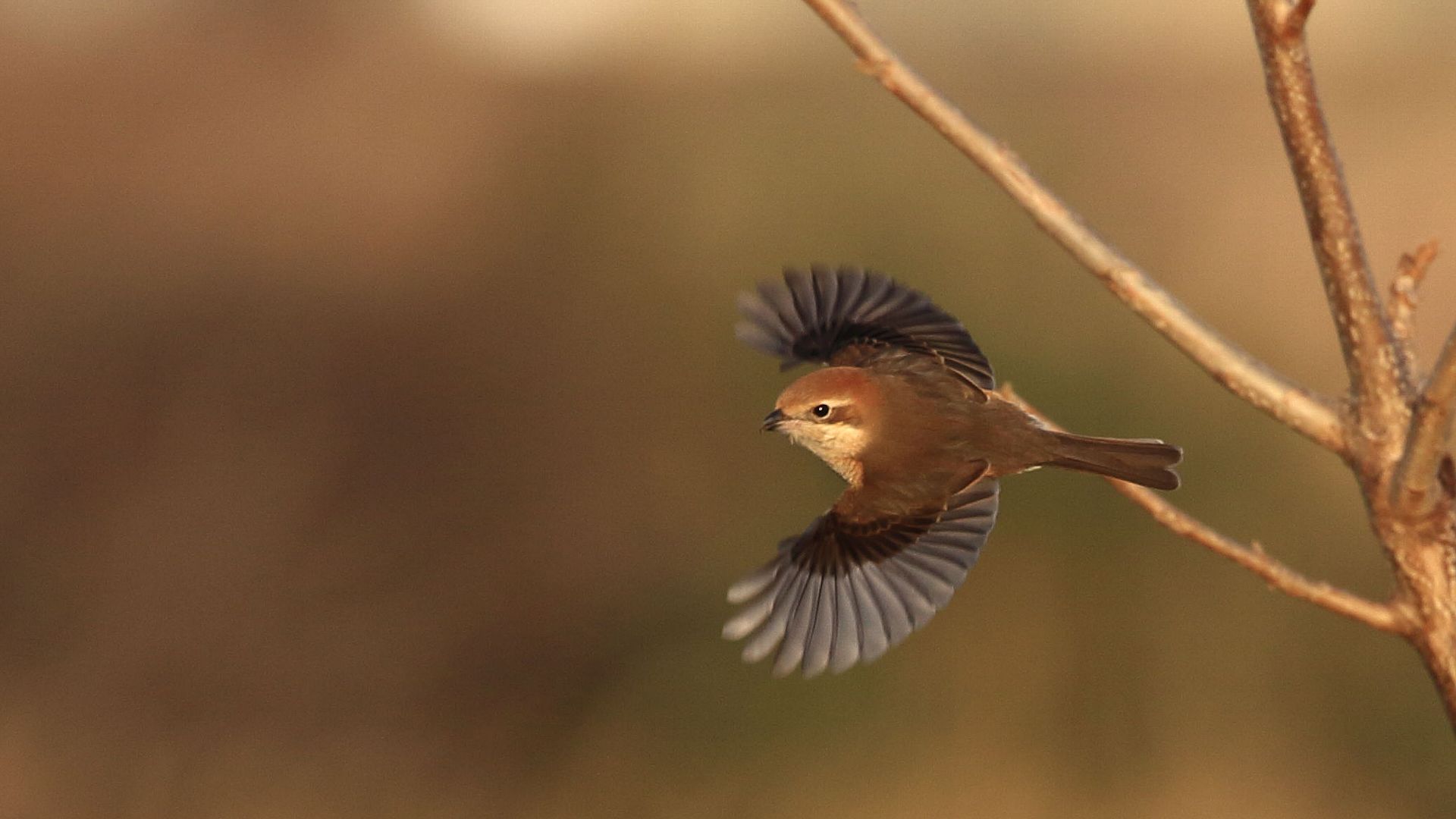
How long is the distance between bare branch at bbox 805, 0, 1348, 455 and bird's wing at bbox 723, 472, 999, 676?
2.98 ft

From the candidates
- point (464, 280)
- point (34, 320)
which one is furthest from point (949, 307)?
point (34, 320)

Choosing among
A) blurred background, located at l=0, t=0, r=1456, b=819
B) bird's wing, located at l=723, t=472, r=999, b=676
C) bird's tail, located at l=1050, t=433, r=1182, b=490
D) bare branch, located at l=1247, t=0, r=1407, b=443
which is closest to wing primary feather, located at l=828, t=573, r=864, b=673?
bird's wing, located at l=723, t=472, r=999, b=676

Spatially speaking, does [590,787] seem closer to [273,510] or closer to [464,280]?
[273,510]

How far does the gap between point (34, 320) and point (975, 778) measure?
4546mm

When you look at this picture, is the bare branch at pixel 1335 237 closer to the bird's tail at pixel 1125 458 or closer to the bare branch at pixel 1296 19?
the bare branch at pixel 1296 19

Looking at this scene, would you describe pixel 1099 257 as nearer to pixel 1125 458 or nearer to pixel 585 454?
pixel 1125 458

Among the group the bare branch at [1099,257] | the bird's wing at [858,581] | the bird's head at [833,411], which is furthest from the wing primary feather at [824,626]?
the bare branch at [1099,257]

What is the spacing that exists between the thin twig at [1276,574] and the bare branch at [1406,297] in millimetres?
263

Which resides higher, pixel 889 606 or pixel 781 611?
pixel 889 606

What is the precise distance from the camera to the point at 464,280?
21.3 ft

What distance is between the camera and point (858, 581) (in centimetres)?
257

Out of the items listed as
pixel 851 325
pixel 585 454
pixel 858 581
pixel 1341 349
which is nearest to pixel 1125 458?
pixel 858 581

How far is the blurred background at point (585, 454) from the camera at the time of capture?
5.47 meters

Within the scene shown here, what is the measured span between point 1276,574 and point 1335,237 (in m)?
0.41
